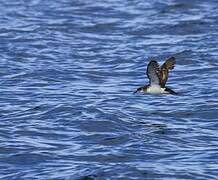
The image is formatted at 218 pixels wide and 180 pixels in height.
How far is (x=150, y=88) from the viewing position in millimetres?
16531

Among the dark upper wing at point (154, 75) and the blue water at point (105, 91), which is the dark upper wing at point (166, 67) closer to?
the dark upper wing at point (154, 75)

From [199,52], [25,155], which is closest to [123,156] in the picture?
[25,155]

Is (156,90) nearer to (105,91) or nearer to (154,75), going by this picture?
(154,75)

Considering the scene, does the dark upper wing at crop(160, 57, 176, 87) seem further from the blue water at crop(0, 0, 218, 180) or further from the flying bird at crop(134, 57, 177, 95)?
the blue water at crop(0, 0, 218, 180)

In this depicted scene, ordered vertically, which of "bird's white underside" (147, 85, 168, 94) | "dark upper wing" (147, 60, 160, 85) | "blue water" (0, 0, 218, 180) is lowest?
"blue water" (0, 0, 218, 180)

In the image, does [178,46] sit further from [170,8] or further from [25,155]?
[25,155]

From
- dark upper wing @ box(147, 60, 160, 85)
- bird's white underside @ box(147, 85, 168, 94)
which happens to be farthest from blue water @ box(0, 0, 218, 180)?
dark upper wing @ box(147, 60, 160, 85)

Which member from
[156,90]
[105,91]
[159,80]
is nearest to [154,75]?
[159,80]

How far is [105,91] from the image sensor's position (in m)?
18.8

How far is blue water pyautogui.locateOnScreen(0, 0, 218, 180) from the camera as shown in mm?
13734

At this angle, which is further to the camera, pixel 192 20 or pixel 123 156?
pixel 192 20

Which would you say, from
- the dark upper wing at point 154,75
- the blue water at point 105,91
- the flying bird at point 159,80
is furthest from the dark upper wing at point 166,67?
the blue water at point 105,91

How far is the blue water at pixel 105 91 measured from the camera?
13734 mm

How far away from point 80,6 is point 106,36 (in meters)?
4.69
